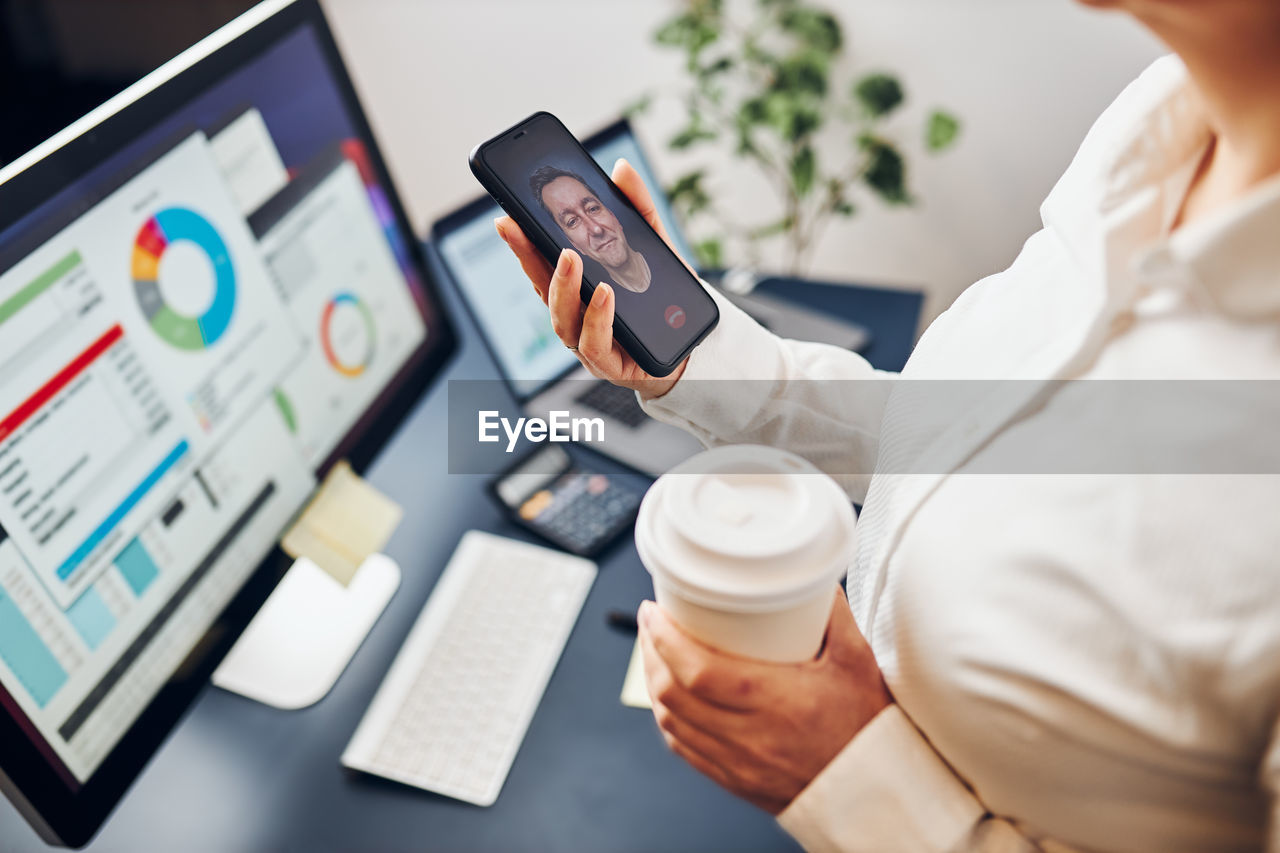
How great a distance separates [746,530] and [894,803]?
184 millimetres

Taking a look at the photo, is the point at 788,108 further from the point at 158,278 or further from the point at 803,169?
the point at 158,278

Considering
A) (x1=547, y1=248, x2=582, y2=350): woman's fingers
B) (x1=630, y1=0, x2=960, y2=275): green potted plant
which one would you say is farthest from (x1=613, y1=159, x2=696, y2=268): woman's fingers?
(x1=630, y1=0, x2=960, y2=275): green potted plant

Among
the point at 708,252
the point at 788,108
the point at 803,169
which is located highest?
the point at 788,108

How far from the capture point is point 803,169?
1.48m

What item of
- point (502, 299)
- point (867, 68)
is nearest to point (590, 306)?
point (502, 299)

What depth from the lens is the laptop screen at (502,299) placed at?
990 millimetres

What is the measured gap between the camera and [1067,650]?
41 centimetres

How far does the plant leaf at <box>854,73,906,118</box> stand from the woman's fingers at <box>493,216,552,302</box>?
3.27ft

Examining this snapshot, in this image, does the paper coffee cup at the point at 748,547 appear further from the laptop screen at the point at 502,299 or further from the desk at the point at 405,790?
the laptop screen at the point at 502,299

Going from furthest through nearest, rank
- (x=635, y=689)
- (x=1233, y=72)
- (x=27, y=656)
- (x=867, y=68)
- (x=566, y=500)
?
(x=867, y=68), (x=566, y=500), (x=635, y=689), (x=27, y=656), (x=1233, y=72)

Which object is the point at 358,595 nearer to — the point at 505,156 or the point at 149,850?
the point at 149,850

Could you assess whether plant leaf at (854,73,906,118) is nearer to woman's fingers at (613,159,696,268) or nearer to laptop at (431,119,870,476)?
laptop at (431,119,870,476)

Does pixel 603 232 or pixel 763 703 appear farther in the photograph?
pixel 603 232

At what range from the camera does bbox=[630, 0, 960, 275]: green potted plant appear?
1.44 meters
